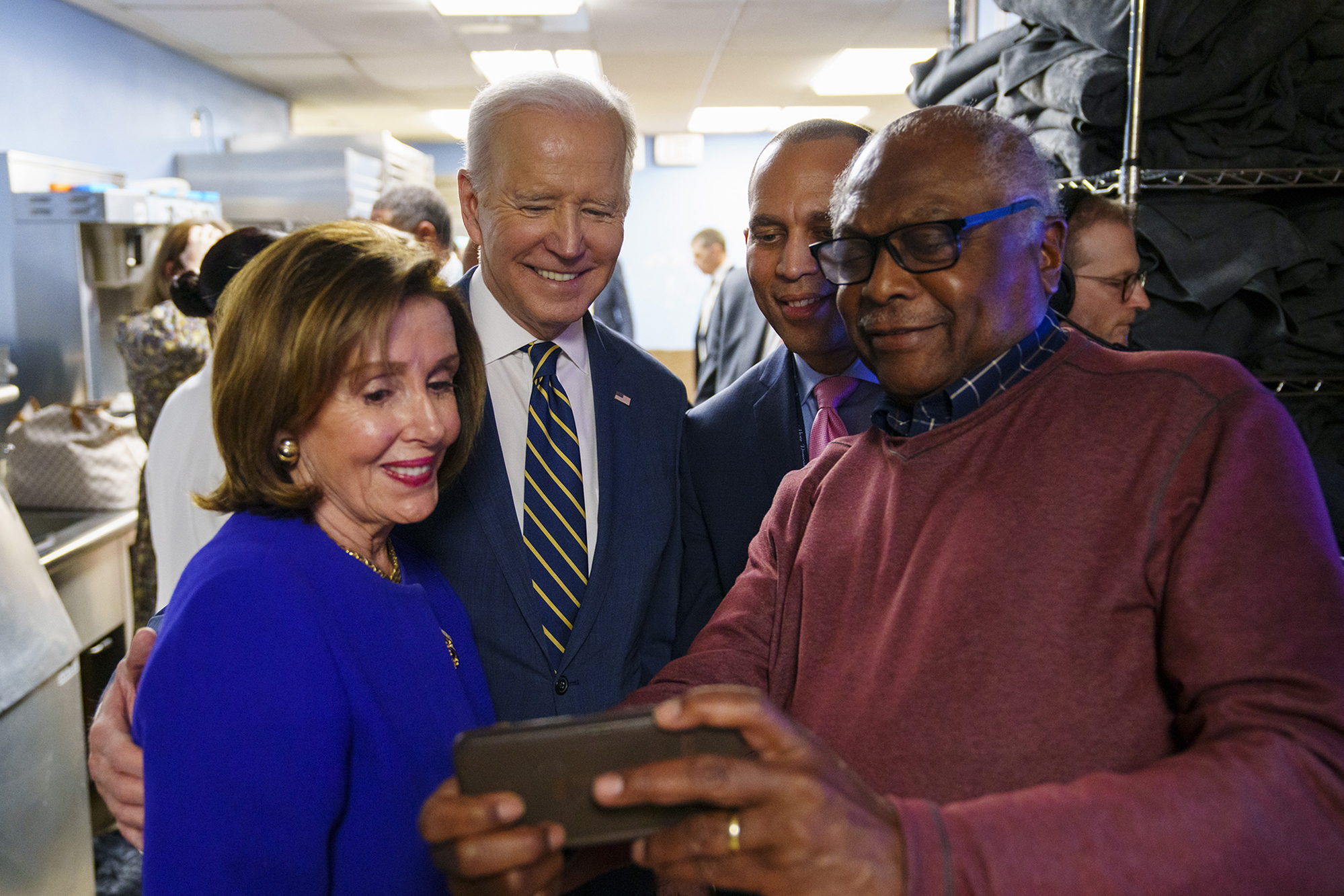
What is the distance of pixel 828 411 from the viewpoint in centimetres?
158

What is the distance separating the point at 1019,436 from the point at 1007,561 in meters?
0.15

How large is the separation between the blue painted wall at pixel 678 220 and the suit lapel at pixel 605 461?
984cm

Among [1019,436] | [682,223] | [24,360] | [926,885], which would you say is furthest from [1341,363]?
[682,223]

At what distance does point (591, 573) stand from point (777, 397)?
0.50 metres

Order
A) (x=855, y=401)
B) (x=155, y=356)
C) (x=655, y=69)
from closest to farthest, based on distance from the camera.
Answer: (x=855, y=401), (x=155, y=356), (x=655, y=69)

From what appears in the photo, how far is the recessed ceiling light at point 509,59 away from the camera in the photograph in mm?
6484

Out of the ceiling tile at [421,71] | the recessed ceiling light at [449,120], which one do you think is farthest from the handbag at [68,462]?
the recessed ceiling light at [449,120]

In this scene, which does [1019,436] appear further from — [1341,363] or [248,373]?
[1341,363]

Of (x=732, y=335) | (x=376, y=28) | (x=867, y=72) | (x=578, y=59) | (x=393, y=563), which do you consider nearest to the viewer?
(x=393, y=563)

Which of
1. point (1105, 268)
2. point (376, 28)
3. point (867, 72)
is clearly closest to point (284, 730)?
point (1105, 268)

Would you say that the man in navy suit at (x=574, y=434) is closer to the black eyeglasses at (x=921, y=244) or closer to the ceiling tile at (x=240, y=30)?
the black eyeglasses at (x=921, y=244)

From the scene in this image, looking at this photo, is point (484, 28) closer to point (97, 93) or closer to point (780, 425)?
point (97, 93)

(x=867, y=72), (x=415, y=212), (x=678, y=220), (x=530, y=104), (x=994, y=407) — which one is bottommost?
(x=994, y=407)

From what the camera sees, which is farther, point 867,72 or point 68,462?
point 867,72
